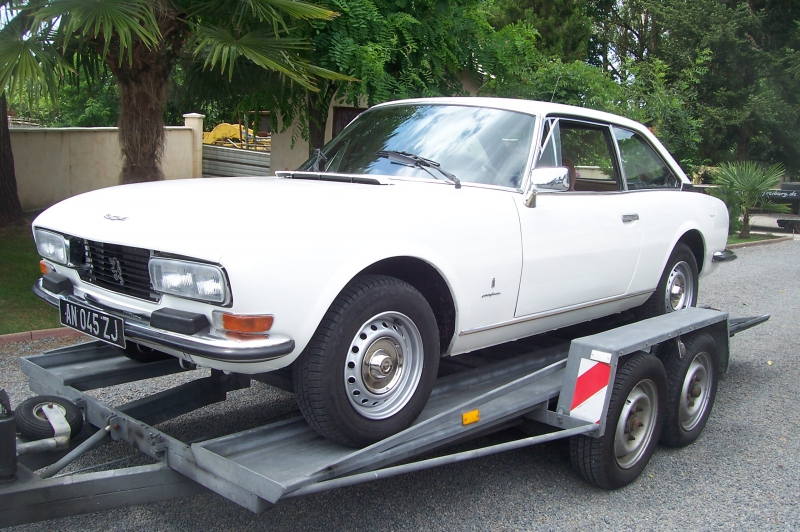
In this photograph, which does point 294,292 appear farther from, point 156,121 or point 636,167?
point 156,121

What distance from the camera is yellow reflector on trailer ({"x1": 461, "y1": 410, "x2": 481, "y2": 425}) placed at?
126 inches

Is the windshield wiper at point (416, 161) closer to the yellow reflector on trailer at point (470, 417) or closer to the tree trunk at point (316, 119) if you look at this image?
the yellow reflector on trailer at point (470, 417)

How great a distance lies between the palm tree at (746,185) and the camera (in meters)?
15.0

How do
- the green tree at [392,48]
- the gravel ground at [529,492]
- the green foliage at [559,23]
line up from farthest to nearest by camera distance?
the green foliage at [559,23]
the green tree at [392,48]
the gravel ground at [529,492]

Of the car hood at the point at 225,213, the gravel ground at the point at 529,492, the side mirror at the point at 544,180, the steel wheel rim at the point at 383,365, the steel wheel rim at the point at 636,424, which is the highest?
the side mirror at the point at 544,180

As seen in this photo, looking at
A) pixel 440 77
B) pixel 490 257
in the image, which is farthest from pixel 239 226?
pixel 440 77

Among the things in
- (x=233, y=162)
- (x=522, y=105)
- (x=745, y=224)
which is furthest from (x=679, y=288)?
(x=233, y=162)

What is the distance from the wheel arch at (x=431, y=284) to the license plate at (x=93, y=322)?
1.06 m

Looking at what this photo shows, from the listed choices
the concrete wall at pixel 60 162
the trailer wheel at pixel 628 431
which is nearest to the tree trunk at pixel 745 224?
the concrete wall at pixel 60 162

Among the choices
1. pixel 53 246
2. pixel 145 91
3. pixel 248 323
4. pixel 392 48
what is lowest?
pixel 248 323

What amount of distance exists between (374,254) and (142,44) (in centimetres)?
505

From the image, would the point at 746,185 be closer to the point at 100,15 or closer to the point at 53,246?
the point at 100,15

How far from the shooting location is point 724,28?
24.6 metres

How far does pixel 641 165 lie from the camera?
5.00m
